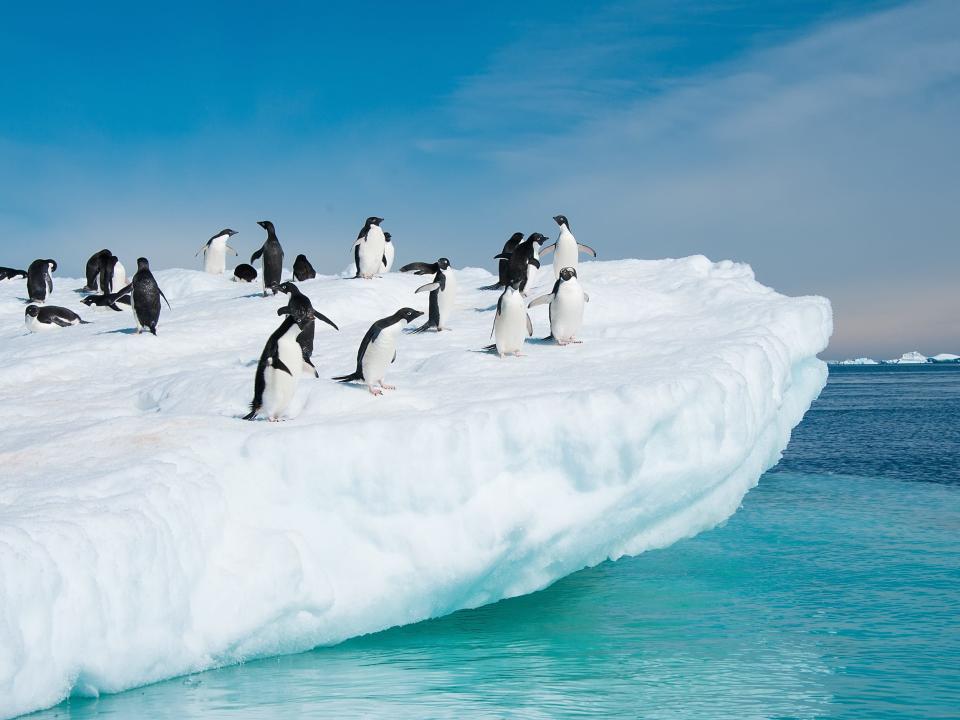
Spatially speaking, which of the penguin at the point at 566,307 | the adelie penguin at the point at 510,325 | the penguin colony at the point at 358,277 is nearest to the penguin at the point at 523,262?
the penguin colony at the point at 358,277

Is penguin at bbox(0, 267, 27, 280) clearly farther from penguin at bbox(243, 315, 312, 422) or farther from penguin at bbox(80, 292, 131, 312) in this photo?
penguin at bbox(243, 315, 312, 422)

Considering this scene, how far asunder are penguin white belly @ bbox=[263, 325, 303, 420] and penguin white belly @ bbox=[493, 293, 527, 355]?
2769mm

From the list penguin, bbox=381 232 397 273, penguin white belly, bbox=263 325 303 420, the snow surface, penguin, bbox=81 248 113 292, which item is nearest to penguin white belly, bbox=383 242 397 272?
penguin, bbox=381 232 397 273

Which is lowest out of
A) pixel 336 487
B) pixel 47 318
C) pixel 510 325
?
pixel 336 487

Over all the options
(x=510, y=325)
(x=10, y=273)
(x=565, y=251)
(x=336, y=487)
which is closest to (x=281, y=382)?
(x=336, y=487)

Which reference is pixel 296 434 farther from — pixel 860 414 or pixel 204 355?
pixel 860 414

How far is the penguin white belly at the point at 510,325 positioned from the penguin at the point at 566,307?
870 millimetres

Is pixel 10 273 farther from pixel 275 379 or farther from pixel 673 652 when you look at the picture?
pixel 673 652

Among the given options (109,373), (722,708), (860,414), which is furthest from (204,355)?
(860,414)

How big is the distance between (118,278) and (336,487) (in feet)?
49.1

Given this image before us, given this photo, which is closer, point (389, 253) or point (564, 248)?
point (564, 248)

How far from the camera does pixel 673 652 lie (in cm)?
670

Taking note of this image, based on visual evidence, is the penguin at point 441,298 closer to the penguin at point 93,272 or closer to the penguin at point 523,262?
the penguin at point 523,262

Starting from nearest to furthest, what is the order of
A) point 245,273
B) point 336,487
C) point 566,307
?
point 336,487, point 566,307, point 245,273
